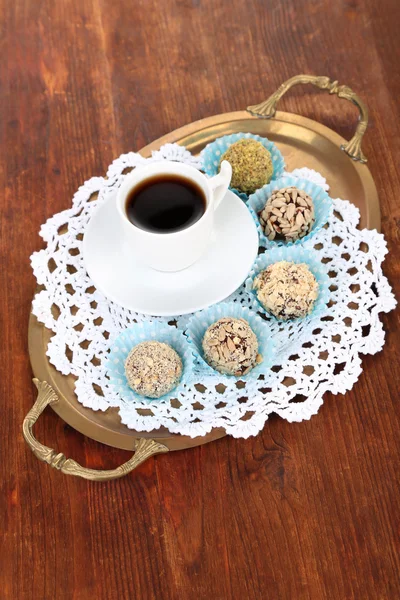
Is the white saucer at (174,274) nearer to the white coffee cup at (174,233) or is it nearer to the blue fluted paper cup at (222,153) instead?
the white coffee cup at (174,233)

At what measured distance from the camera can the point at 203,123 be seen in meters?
1.33

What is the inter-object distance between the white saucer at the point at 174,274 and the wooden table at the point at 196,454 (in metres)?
0.19

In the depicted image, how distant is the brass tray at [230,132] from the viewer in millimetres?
1011

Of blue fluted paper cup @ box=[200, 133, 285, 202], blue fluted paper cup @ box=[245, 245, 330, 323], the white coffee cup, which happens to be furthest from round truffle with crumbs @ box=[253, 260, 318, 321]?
blue fluted paper cup @ box=[200, 133, 285, 202]

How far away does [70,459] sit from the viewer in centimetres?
97

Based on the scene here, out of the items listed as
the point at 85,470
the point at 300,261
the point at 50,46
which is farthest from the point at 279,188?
the point at 50,46

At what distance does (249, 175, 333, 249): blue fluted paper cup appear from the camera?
1.16 meters

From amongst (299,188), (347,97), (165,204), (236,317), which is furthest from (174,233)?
(347,97)

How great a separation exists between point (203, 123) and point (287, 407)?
65 cm

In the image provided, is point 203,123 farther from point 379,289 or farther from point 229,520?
point 229,520

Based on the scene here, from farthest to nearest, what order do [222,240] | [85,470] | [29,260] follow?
[29,260] → [222,240] → [85,470]

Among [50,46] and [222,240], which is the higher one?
[50,46]

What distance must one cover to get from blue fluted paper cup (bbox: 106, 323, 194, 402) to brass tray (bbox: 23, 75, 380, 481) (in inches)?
2.3

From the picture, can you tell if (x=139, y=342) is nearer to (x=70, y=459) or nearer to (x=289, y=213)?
(x=70, y=459)
